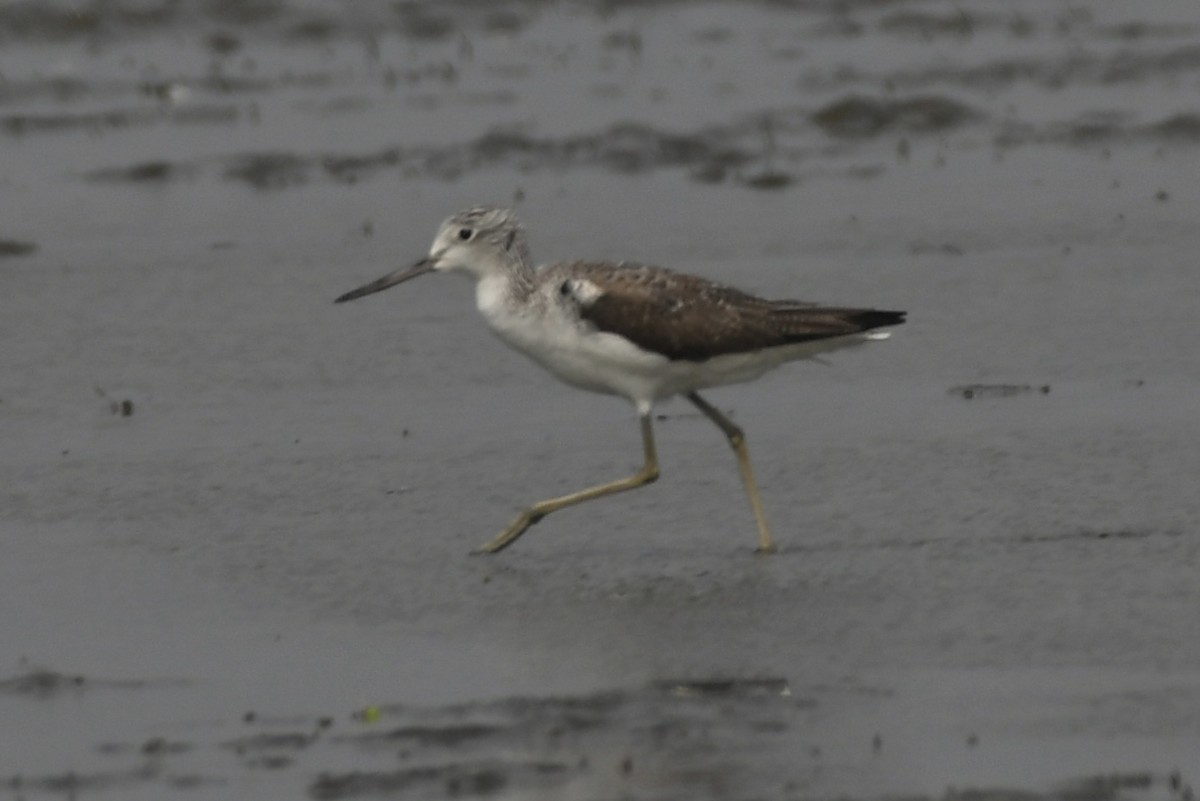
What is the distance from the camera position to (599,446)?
10.6 metres

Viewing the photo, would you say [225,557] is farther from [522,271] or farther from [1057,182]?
[1057,182]

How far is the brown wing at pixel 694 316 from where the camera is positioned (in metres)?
9.16

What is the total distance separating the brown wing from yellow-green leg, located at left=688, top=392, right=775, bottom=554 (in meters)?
0.31

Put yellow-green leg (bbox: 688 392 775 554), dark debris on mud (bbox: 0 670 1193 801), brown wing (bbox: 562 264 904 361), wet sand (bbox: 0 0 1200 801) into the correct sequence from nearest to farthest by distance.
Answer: dark debris on mud (bbox: 0 670 1193 801) < wet sand (bbox: 0 0 1200 801) < yellow-green leg (bbox: 688 392 775 554) < brown wing (bbox: 562 264 904 361)

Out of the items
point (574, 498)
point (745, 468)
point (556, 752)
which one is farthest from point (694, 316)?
point (556, 752)

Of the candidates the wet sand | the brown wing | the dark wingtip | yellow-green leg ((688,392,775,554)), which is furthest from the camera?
the dark wingtip

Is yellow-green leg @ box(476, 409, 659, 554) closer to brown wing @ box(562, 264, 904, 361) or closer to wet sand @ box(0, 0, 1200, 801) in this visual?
wet sand @ box(0, 0, 1200, 801)

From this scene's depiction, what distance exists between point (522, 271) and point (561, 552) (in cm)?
111

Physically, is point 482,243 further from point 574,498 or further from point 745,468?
point 745,468

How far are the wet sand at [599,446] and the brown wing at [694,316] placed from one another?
2.28ft

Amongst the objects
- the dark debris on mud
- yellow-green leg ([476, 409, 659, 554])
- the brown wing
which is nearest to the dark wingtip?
the brown wing

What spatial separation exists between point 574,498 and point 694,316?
0.82 m

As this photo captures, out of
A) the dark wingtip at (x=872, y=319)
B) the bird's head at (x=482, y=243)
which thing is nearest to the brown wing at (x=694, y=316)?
the dark wingtip at (x=872, y=319)

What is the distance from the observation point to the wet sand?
22.9 feet
